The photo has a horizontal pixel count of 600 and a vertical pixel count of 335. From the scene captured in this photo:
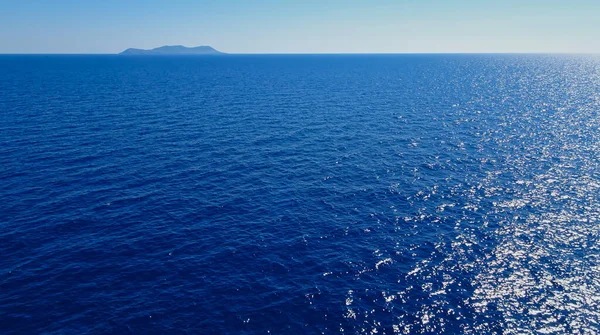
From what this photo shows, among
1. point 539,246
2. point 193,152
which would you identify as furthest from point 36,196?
point 539,246

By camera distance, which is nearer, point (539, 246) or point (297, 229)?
point (539, 246)

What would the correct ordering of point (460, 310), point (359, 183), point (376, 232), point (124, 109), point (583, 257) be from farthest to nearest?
point (124, 109)
point (359, 183)
point (376, 232)
point (583, 257)
point (460, 310)

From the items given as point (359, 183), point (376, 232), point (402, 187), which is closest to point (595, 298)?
point (376, 232)

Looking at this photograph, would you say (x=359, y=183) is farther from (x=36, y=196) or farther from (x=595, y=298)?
(x=36, y=196)

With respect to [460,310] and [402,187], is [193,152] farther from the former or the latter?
[460,310]

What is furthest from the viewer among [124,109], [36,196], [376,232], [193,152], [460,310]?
[124,109]

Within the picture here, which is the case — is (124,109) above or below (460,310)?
above
